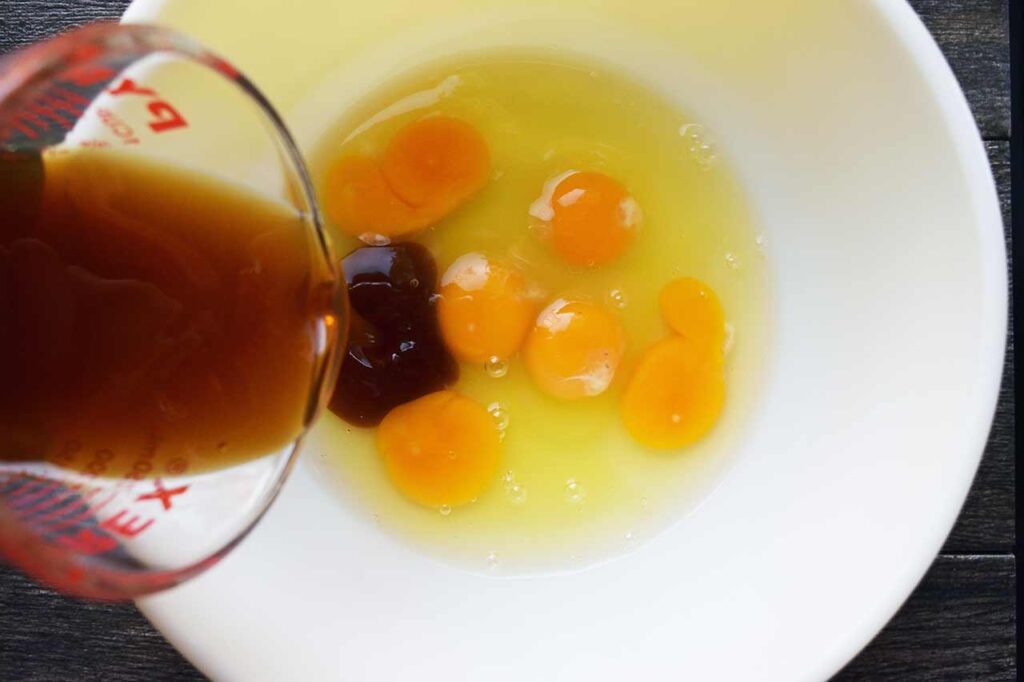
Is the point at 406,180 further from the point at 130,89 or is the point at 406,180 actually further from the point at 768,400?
the point at 768,400

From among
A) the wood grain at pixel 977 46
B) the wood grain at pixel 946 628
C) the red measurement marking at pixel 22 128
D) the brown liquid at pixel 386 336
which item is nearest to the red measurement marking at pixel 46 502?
the red measurement marking at pixel 22 128

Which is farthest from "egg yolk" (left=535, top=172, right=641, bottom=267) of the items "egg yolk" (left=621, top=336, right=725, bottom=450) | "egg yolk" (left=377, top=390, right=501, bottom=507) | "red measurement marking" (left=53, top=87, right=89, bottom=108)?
"red measurement marking" (left=53, top=87, right=89, bottom=108)

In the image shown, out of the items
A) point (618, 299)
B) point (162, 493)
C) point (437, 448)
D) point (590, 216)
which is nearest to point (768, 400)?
point (618, 299)

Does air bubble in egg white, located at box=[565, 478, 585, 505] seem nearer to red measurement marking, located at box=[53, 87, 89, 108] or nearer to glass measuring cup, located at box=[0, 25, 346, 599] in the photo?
glass measuring cup, located at box=[0, 25, 346, 599]

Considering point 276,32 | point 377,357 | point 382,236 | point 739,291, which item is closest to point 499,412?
point 377,357

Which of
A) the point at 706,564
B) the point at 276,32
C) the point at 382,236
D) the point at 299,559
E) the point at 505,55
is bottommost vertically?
the point at 706,564

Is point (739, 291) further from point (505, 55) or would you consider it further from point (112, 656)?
point (112, 656)
